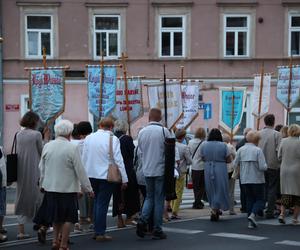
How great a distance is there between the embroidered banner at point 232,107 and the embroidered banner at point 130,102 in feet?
8.55

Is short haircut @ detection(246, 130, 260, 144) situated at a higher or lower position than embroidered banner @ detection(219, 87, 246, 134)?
lower

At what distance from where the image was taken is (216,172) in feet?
38.4

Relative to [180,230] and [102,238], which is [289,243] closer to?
[180,230]

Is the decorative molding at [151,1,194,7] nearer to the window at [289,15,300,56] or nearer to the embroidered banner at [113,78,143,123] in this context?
the window at [289,15,300,56]

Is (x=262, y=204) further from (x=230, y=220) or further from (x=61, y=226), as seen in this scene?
(x=61, y=226)

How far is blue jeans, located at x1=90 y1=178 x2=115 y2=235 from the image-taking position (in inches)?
375

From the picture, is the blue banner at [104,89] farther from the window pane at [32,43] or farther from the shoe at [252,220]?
the window pane at [32,43]

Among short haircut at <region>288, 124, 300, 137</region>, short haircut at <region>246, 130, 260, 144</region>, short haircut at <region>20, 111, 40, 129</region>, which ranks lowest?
short haircut at <region>246, 130, 260, 144</region>

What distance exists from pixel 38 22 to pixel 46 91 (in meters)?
12.3

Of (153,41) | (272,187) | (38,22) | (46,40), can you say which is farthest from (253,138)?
(38,22)

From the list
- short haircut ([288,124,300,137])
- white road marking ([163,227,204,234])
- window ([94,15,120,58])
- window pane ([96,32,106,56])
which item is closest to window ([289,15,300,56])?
window ([94,15,120,58])

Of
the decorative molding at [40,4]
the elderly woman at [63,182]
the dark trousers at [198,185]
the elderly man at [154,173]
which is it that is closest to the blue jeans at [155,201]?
the elderly man at [154,173]

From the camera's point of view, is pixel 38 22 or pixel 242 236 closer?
pixel 242 236

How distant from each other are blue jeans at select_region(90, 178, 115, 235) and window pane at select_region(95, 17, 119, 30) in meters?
17.4
